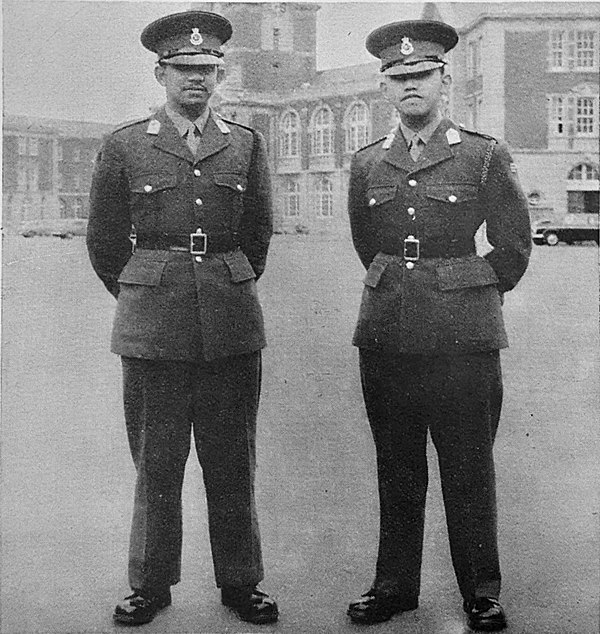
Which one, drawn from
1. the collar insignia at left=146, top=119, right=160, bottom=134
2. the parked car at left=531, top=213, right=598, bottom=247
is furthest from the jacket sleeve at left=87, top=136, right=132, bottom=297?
the parked car at left=531, top=213, right=598, bottom=247

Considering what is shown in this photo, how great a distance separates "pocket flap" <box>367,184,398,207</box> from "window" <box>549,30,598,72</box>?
2.97 ft

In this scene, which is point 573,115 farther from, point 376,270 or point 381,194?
point 376,270

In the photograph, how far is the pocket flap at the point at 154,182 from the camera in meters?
2.67

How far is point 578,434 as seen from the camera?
3.11m

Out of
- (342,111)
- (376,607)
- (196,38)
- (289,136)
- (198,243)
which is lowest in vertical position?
(376,607)

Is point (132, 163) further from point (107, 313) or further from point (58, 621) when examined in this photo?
point (58, 621)

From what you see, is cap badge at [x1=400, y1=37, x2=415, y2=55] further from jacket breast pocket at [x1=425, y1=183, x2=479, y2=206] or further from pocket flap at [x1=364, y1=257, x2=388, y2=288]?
pocket flap at [x1=364, y1=257, x2=388, y2=288]

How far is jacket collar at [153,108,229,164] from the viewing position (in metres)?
2.69

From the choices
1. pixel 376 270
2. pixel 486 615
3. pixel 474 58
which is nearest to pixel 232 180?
pixel 376 270

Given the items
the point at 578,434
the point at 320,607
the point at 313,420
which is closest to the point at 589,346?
the point at 578,434

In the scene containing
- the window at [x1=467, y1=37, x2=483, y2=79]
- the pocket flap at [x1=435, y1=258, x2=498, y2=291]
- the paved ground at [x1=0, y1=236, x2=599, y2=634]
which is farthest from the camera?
the window at [x1=467, y1=37, x2=483, y2=79]

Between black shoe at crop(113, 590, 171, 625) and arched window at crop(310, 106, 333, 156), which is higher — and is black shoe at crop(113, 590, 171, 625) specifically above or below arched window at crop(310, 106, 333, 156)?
below

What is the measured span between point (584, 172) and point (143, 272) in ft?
5.89

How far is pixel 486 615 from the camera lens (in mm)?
2670
